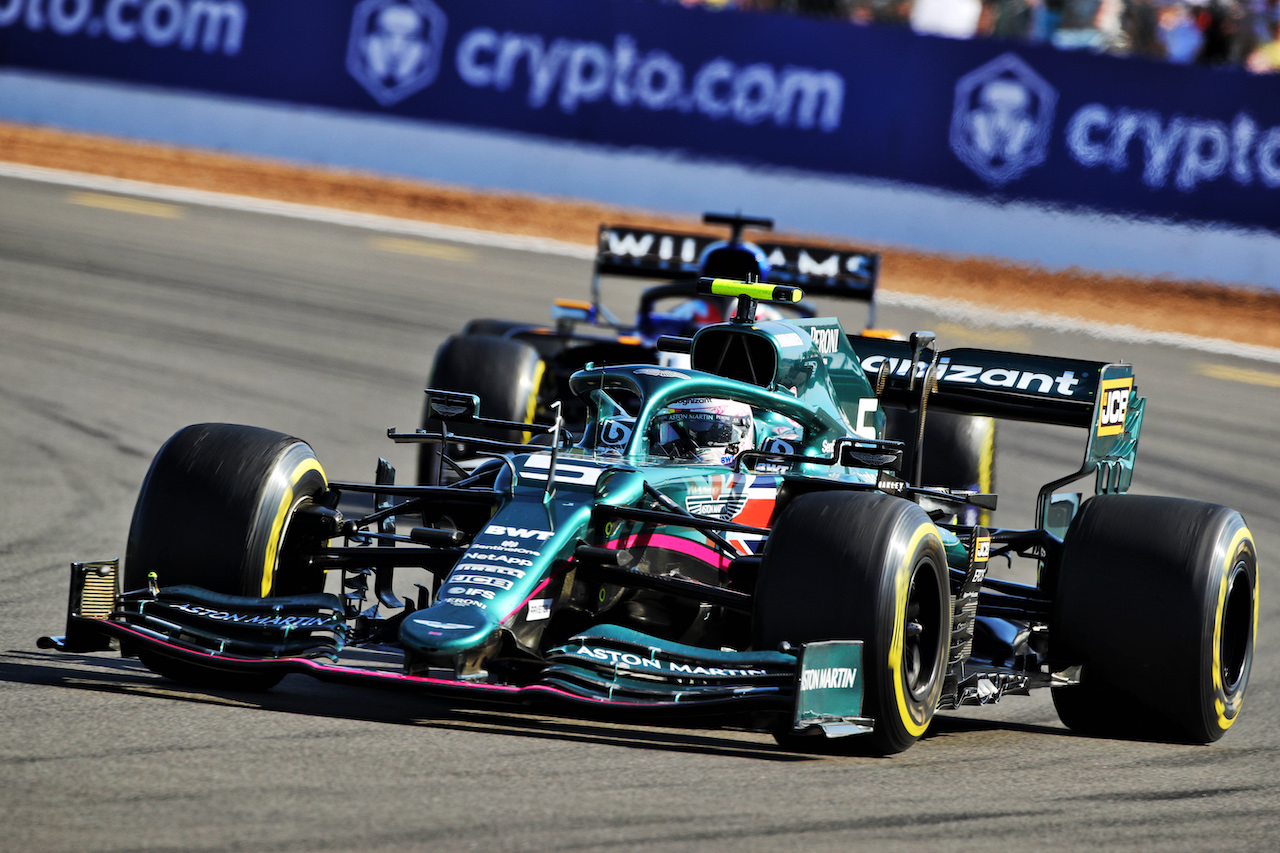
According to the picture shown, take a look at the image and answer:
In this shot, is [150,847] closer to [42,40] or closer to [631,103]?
[631,103]

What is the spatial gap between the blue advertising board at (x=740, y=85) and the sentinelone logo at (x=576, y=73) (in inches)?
1.0

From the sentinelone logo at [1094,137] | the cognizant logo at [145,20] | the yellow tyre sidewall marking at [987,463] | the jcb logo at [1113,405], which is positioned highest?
the cognizant logo at [145,20]

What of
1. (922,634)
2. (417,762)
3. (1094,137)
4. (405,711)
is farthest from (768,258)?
(1094,137)

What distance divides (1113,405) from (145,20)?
57.4 ft

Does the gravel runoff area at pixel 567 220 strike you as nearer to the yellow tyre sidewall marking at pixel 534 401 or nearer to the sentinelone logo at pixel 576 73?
the sentinelone logo at pixel 576 73

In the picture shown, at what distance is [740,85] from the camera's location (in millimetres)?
22078

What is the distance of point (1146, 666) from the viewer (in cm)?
705

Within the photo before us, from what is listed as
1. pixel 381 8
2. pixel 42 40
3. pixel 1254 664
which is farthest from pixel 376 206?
pixel 1254 664

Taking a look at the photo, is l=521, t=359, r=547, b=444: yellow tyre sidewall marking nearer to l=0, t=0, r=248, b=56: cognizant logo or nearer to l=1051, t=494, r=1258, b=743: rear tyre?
l=1051, t=494, r=1258, b=743: rear tyre

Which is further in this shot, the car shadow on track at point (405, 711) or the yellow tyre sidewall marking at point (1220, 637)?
the yellow tyre sidewall marking at point (1220, 637)

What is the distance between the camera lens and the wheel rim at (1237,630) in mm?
7551

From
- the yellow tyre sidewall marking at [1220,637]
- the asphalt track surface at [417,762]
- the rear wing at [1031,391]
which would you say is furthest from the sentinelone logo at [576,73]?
the yellow tyre sidewall marking at [1220,637]

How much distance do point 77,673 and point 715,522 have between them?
8.59 ft

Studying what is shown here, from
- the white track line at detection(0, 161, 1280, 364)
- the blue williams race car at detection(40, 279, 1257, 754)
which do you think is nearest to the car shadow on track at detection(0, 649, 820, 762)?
the blue williams race car at detection(40, 279, 1257, 754)
